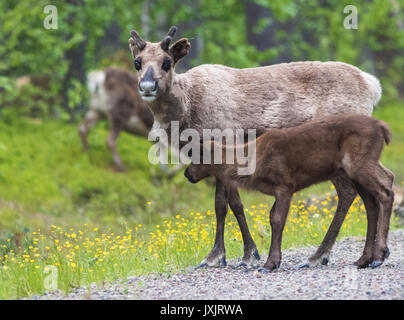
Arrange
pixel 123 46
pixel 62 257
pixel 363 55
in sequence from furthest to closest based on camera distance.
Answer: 1. pixel 363 55
2. pixel 123 46
3. pixel 62 257

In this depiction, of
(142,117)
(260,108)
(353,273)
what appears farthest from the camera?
(142,117)

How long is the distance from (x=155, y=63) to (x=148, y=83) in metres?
0.44

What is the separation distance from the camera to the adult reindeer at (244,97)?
8250mm

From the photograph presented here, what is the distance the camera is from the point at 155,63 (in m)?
8.21

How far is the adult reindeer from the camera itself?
825cm

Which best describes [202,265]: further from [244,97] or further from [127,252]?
[244,97]

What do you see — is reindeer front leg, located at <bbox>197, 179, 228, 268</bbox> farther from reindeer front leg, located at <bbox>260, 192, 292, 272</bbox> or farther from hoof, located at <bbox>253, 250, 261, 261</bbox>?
reindeer front leg, located at <bbox>260, 192, 292, 272</bbox>

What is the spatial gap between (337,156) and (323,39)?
19.7 meters

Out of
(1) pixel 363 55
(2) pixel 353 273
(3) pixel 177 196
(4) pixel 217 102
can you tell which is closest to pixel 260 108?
(4) pixel 217 102

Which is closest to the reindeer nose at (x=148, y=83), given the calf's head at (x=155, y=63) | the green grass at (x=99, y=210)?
the calf's head at (x=155, y=63)

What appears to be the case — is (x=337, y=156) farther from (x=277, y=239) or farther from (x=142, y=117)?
(x=142, y=117)

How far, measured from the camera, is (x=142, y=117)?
17.4 meters

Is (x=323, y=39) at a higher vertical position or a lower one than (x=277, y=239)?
higher

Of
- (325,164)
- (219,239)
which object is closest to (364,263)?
(325,164)
